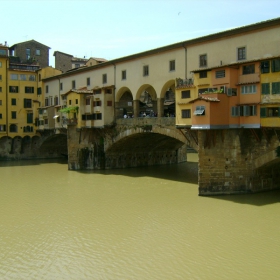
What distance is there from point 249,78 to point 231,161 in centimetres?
514

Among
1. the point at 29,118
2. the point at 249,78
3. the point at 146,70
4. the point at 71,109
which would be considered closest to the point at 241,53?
the point at 249,78

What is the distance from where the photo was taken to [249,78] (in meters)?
22.4

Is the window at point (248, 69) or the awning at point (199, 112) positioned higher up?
the window at point (248, 69)

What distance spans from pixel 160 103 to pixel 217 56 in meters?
6.79

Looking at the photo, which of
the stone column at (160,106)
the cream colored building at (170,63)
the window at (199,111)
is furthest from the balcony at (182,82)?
the stone column at (160,106)

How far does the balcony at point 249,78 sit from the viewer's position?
2202 centimetres

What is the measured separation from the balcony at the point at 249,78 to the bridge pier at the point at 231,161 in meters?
2.97

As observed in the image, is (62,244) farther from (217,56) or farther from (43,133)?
(43,133)

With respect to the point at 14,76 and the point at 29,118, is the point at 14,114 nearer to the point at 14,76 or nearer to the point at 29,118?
the point at 29,118

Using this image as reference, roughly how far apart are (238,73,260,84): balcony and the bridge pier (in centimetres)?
297

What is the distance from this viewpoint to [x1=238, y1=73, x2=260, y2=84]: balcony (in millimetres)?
22016

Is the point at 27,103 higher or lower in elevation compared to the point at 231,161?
higher

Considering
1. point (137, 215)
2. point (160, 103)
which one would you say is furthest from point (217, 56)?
point (137, 215)

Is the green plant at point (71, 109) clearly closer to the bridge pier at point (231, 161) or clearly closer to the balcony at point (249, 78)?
the bridge pier at point (231, 161)
